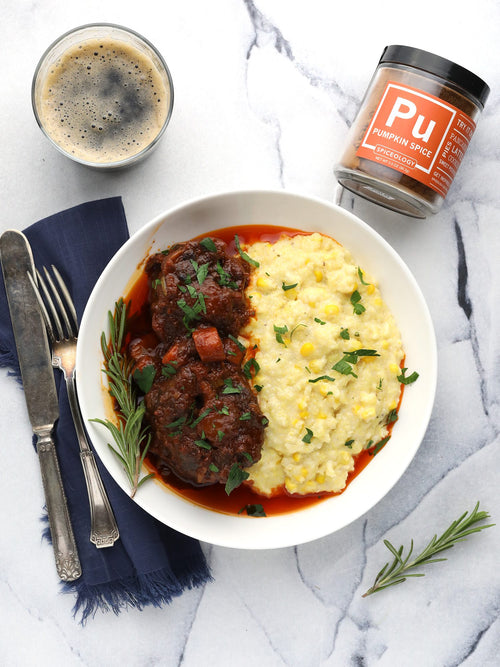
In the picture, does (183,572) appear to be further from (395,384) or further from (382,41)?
(382,41)

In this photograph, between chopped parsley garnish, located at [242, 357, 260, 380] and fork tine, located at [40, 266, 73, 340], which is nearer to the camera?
chopped parsley garnish, located at [242, 357, 260, 380]

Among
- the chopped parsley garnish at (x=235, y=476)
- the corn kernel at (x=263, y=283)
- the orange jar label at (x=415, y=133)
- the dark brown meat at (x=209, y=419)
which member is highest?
the orange jar label at (x=415, y=133)

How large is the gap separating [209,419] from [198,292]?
685mm

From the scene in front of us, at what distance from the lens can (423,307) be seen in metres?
3.23

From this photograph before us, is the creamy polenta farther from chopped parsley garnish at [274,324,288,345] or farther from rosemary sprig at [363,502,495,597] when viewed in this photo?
rosemary sprig at [363,502,495,597]

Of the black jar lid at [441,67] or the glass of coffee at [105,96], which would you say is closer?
the black jar lid at [441,67]

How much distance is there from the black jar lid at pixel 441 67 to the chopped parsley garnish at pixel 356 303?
4.37 ft

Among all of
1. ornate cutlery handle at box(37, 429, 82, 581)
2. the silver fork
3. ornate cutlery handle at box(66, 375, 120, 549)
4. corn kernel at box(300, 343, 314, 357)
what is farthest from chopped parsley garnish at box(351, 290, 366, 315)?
ornate cutlery handle at box(37, 429, 82, 581)

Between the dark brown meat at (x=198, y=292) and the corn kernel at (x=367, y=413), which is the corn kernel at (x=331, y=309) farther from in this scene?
the corn kernel at (x=367, y=413)

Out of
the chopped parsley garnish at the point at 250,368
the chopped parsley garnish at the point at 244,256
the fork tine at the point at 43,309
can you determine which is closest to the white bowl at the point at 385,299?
the chopped parsley garnish at the point at 244,256

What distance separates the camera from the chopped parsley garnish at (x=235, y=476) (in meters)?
2.96

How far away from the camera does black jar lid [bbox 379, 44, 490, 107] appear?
3137 mm

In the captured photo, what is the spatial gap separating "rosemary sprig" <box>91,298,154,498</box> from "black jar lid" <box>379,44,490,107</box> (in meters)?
2.19

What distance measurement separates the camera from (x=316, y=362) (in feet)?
9.98
